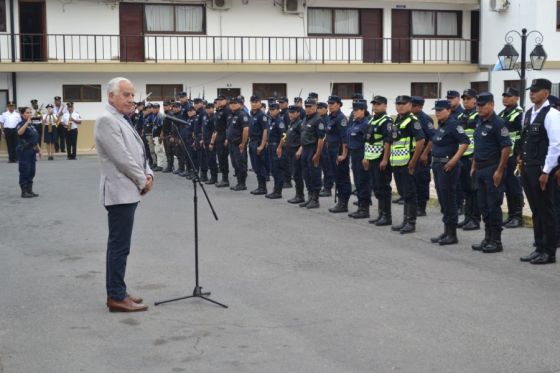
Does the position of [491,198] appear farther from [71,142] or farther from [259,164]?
[71,142]

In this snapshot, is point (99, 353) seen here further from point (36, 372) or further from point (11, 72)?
point (11, 72)

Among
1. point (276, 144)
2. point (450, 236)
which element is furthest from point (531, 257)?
point (276, 144)

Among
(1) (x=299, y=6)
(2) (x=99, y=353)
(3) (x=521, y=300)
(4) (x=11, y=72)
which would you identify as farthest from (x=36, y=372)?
(1) (x=299, y=6)

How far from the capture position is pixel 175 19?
32.1 m

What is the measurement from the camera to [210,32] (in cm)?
3238

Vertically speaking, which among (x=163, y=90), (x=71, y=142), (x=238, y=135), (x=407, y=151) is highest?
(x=163, y=90)

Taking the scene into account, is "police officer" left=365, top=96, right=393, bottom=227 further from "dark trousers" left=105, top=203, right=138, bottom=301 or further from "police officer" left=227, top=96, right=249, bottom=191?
"dark trousers" left=105, top=203, right=138, bottom=301

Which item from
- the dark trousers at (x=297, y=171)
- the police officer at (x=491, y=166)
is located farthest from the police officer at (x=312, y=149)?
the police officer at (x=491, y=166)

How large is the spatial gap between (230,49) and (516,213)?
21.3m

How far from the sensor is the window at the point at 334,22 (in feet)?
110

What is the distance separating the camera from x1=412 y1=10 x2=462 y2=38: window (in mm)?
34594

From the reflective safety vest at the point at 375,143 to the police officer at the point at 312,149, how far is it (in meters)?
1.77

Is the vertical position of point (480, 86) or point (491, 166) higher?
point (480, 86)

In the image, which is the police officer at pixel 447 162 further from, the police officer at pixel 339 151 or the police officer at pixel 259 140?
the police officer at pixel 259 140
